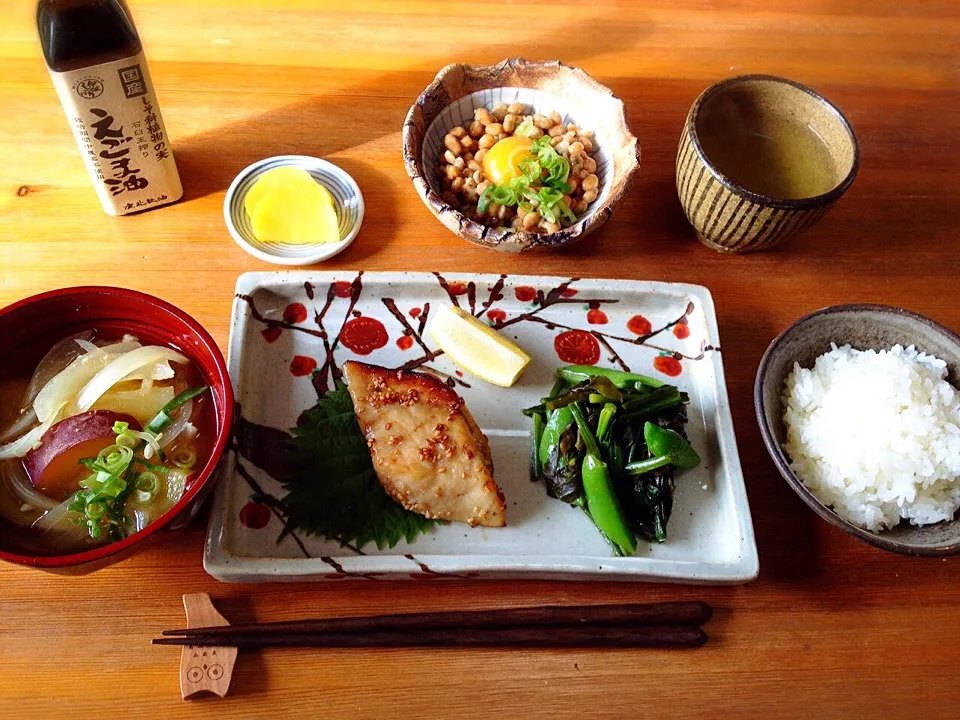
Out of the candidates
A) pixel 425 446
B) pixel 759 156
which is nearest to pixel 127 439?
pixel 425 446

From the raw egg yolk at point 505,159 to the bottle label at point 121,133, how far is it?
82 centimetres

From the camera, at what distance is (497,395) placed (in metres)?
1.72

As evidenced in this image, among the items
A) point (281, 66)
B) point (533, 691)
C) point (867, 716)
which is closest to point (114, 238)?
point (281, 66)

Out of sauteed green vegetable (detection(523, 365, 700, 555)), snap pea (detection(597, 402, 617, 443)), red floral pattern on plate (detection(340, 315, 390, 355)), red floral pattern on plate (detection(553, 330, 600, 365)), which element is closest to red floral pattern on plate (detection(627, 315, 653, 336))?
red floral pattern on plate (detection(553, 330, 600, 365))

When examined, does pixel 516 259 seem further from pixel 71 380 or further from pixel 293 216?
pixel 71 380

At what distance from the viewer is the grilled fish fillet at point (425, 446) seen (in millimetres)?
1494

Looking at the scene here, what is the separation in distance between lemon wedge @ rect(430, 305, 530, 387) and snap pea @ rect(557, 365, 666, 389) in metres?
0.10

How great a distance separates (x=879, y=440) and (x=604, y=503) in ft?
1.99

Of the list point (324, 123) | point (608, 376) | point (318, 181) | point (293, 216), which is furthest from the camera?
point (324, 123)

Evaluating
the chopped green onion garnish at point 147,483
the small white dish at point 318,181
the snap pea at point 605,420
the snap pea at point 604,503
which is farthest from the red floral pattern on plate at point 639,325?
the chopped green onion garnish at point 147,483

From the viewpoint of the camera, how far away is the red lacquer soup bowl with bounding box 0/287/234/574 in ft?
4.56

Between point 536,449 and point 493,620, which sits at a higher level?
point 536,449

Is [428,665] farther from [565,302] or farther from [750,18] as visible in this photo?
[750,18]

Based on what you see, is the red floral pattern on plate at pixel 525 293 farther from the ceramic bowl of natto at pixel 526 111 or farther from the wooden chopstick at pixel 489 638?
the wooden chopstick at pixel 489 638
